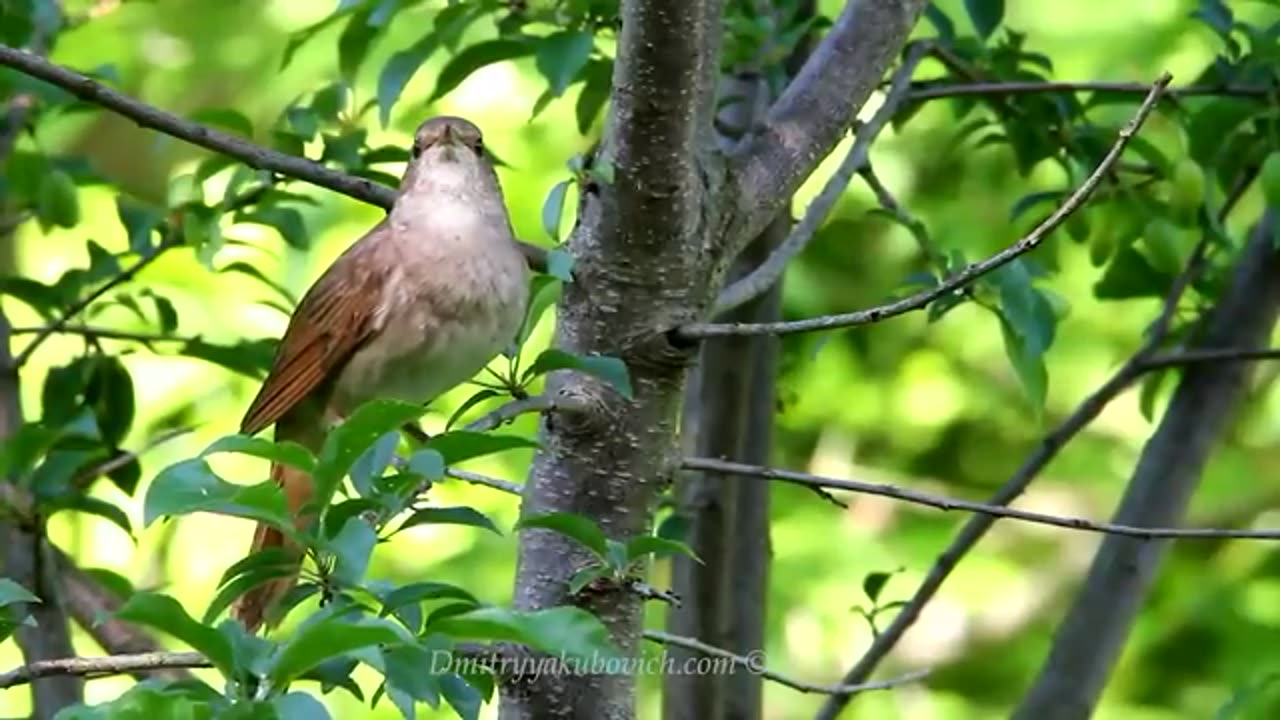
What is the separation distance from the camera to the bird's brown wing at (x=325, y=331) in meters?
3.01

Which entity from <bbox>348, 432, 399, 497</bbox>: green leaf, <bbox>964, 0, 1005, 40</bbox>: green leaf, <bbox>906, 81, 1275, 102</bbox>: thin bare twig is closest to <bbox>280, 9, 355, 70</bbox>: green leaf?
<bbox>906, 81, 1275, 102</bbox>: thin bare twig

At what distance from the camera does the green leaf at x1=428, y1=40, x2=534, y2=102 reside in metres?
3.04

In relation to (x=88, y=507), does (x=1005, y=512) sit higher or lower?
lower

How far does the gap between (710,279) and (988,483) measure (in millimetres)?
3423

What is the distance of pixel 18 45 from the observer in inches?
138

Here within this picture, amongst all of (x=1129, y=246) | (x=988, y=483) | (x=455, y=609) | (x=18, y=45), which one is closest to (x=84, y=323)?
(x=18, y=45)

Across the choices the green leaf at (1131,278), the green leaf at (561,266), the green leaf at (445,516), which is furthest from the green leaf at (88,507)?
the green leaf at (1131,278)

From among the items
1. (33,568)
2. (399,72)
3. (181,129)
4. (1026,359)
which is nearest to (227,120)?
(399,72)

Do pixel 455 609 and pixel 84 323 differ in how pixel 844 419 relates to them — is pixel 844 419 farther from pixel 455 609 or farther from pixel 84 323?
pixel 455 609

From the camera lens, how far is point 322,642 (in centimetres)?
150

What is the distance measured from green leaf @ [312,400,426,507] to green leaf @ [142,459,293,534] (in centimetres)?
4

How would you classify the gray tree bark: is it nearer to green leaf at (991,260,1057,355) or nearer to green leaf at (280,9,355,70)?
green leaf at (991,260,1057,355)

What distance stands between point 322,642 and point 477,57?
5.80ft

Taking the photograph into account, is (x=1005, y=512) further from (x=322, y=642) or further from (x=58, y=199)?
(x=58, y=199)
